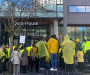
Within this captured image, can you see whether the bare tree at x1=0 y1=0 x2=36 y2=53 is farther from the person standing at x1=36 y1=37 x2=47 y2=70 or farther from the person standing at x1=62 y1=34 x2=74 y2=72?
the person standing at x1=62 y1=34 x2=74 y2=72

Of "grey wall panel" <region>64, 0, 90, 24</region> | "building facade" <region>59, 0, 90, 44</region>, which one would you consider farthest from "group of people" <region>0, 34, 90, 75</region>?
"grey wall panel" <region>64, 0, 90, 24</region>

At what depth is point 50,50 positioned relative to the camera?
7949mm

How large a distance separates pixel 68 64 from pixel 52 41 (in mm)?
1590

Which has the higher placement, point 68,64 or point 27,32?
point 27,32

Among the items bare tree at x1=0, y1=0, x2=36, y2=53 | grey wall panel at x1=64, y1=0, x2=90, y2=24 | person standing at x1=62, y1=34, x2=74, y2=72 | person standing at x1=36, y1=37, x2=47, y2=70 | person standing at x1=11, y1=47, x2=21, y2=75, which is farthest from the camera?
grey wall panel at x1=64, y1=0, x2=90, y2=24

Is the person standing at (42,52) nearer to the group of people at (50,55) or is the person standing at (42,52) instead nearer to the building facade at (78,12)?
the group of people at (50,55)

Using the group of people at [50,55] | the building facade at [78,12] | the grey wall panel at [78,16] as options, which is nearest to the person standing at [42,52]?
the group of people at [50,55]

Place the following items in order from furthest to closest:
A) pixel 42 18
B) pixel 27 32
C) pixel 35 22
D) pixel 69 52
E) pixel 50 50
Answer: pixel 27 32 → pixel 35 22 → pixel 42 18 → pixel 50 50 → pixel 69 52

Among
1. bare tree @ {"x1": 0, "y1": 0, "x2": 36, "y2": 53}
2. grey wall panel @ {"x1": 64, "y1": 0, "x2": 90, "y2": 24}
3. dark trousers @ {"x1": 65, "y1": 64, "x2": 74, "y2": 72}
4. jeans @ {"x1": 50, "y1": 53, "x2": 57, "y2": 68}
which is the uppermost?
grey wall panel @ {"x1": 64, "y1": 0, "x2": 90, "y2": 24}

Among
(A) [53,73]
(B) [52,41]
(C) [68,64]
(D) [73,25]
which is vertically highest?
(D) [73,25]

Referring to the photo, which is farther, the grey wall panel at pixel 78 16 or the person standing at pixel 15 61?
the grey wall panel at pixel 78 16

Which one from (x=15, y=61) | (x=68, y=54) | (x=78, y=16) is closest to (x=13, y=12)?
(x=15, y=61)

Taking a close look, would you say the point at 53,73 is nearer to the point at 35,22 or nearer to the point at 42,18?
the point at 42,18

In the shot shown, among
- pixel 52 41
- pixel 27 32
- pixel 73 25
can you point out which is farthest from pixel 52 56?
pixel 73 25
